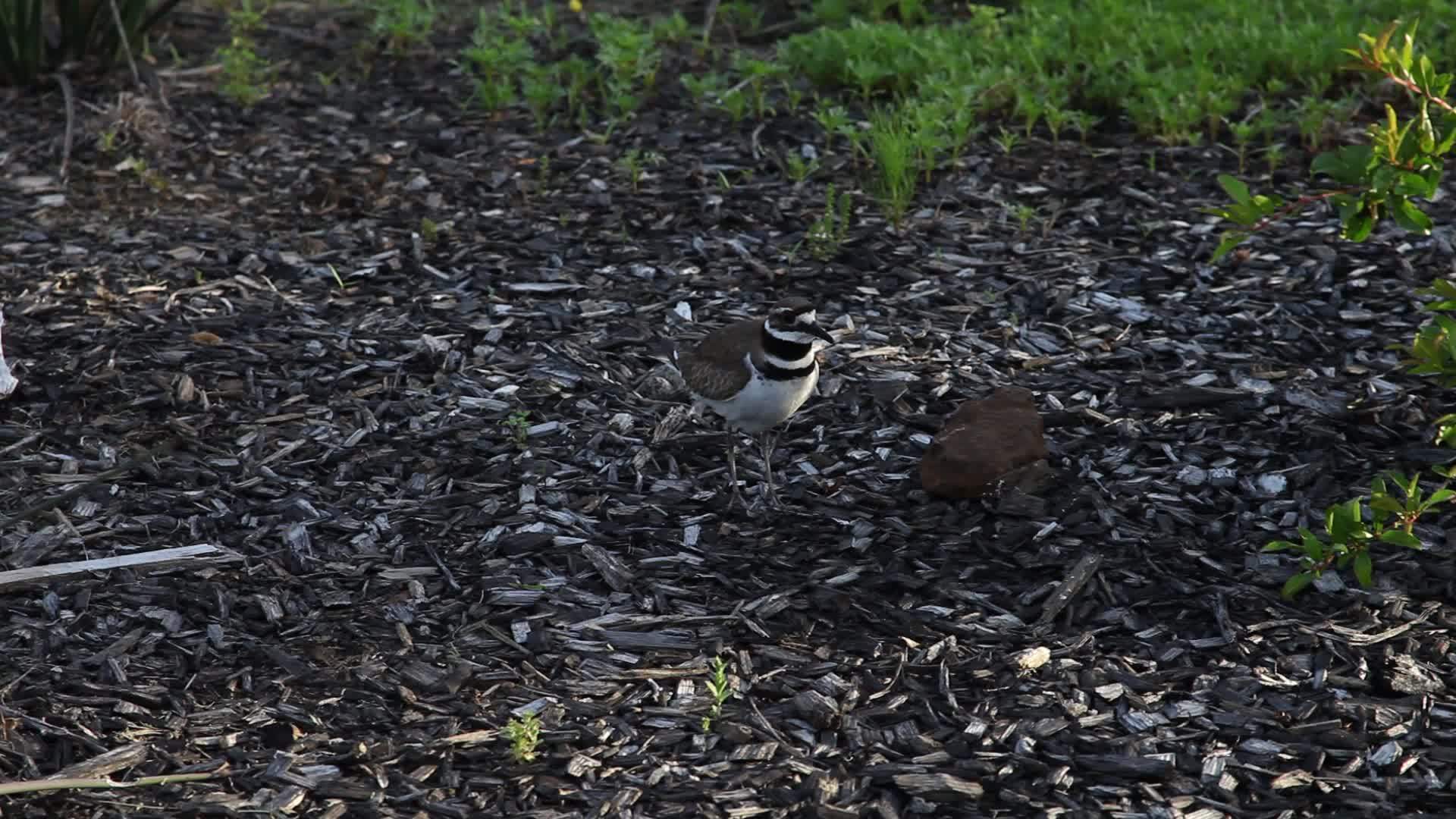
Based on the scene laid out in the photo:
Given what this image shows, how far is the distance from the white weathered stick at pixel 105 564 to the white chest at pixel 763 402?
1.69 m

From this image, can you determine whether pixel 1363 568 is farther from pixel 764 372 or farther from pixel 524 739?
pixel 524 739

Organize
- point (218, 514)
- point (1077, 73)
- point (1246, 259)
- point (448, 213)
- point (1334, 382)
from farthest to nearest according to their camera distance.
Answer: point (1077, 73) → point (448, 213) → point (1246, 259) → point (1334, 382) → point (218, 514)

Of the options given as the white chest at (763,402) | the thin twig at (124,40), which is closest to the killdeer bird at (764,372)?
the white chest at (763,402)

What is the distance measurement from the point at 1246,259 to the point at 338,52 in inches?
200

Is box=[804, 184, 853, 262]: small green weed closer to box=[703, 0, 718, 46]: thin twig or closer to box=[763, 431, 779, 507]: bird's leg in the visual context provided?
box=[763, 431, 779, 507]: bird's leg

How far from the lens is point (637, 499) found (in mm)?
5414

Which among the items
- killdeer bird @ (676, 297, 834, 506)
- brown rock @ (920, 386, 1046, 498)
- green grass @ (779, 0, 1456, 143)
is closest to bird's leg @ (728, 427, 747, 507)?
killdeer bird @ (676, 297, 834, 506)

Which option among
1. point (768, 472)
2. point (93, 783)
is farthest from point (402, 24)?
point (93, 783)

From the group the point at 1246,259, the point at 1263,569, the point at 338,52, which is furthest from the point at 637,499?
the point at 338,52

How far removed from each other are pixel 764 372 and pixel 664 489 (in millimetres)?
584

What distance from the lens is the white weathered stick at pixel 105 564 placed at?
4.74m

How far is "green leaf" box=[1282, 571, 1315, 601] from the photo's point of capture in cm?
458

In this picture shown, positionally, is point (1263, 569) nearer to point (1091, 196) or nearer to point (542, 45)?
point (1091, 196)

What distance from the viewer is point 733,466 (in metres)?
5.46
